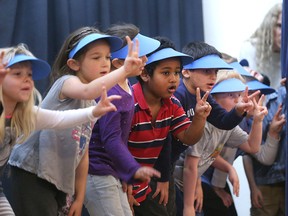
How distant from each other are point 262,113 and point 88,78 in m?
0.93

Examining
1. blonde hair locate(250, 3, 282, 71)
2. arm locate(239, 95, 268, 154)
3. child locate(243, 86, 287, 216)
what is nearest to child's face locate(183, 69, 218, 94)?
arm locate(239, 95, 268, 154)

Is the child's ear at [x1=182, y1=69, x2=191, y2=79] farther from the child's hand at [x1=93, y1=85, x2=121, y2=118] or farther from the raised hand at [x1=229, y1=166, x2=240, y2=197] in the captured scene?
the child's hand at [x1=93, y1=85, x2=121, y2=118]

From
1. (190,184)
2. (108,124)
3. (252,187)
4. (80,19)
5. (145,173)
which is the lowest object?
(252,187)

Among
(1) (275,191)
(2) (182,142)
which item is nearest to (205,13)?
(1) (275,191)

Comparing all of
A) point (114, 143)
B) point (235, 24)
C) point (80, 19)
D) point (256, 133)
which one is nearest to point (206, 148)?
point (256, 133)

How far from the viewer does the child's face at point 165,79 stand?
7.34 feet

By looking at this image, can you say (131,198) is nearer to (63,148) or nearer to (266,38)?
(63,148)

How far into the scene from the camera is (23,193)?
1.97m

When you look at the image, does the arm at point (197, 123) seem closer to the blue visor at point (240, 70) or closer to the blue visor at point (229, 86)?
the blue visor at point (229, 86)

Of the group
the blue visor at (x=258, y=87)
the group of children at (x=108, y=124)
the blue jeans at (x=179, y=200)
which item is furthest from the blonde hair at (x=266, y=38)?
the blue jeans at (x=179, y=200)

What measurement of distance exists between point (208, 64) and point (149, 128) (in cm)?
44

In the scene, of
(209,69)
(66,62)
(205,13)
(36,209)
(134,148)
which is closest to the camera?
(36,209)

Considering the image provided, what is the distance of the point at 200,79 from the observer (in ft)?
8.25

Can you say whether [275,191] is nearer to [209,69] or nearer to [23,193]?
[209,69]
